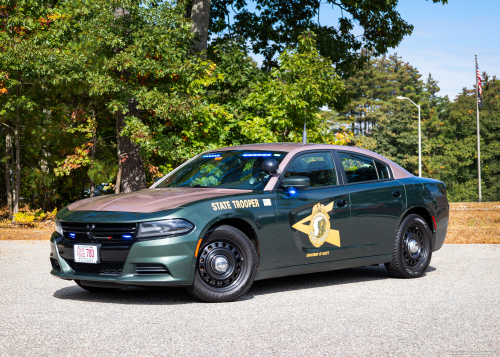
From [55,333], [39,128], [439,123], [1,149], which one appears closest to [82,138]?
[39,128]

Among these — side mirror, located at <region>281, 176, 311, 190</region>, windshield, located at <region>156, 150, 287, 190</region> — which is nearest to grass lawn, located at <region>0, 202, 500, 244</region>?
windshield, located at <region>156, 150, 287, 190</region>

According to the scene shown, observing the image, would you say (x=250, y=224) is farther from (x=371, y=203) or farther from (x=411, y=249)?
(x=411, y=249)

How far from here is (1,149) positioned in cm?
2100

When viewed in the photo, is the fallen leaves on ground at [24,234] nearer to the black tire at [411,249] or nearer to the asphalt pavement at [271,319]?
the asphalt pavement at [271,319]

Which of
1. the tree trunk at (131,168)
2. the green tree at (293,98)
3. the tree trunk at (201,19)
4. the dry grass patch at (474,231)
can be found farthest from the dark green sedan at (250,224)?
the tree trunk at (201,19)

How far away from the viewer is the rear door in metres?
7.15

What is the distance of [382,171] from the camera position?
25.6ft

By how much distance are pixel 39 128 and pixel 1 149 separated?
11.1ft

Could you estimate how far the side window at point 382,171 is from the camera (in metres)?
7.75

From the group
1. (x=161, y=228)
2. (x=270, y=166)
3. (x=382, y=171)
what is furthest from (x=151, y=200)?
(x=382, y=171)

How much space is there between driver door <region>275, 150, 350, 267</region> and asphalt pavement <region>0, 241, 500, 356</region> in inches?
17.5

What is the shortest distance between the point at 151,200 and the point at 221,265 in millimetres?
924

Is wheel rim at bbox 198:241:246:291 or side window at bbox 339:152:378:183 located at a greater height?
side window at bbox 339:152:378:183

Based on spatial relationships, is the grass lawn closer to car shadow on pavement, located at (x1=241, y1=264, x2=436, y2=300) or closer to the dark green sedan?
car shadow on pavement, located at (x1=241, y1=264, x2=436, y2=300)
